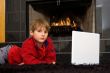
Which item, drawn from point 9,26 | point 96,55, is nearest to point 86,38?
point 96,55

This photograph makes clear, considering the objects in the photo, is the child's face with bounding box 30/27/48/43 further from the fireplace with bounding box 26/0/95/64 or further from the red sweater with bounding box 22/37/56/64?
the fireplace with bounding box 26/0/95/64

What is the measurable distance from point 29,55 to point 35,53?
0.08 meters

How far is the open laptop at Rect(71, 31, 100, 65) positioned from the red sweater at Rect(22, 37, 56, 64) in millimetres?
305

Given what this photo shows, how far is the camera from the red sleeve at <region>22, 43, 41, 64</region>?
121 centimetres

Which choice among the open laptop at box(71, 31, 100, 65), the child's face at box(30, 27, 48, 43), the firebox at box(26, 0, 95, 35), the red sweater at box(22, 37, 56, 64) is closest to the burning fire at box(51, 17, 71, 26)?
the firebox at box(26, 0, 95, 35)

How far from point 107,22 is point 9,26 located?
134 centimetres

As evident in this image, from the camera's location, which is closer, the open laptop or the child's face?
the open laptop

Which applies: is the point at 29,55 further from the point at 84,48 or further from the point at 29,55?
the point at 84,48

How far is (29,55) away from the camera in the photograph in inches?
48.8

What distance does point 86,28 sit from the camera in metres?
3.56

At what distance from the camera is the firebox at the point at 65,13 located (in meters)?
3.54

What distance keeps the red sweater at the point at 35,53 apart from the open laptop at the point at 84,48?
1.00 ft

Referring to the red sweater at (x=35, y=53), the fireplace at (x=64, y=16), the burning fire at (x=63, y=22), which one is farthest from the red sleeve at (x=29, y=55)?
the burning fire at (x=63, y=22)

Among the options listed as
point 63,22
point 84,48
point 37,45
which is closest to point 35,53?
point 37,45
